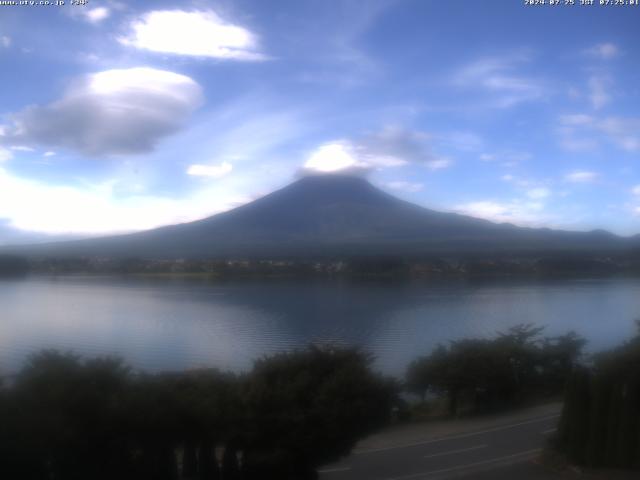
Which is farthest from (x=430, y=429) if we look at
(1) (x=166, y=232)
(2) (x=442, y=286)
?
(1) (x=166, y=232)

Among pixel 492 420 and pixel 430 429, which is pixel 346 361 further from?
pixel 492 420

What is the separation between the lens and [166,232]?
36.5 metres

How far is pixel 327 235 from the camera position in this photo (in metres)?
42.5

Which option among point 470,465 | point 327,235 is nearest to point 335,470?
point 470,465

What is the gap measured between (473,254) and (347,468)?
26722 mm

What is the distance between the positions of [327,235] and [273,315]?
20426 millimetres

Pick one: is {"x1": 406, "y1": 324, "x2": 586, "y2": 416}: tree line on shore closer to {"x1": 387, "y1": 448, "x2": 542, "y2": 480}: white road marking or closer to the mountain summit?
{"x1": 387, "y1": 448, "x2": 542, "y2": 480}: white road marking

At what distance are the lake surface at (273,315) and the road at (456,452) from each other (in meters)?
3.46

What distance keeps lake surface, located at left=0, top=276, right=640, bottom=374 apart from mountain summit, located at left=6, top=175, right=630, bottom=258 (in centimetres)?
182

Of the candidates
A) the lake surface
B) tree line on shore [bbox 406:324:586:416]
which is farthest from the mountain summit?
tree line on shore [bbox 406:324:586:416]

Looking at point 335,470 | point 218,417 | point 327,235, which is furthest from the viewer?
point 327,235

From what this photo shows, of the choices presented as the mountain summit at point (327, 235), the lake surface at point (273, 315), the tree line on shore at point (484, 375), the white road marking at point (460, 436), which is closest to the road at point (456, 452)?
the white road marking at point (460, 436)

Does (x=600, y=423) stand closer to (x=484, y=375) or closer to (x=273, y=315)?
(x=484, y=375)

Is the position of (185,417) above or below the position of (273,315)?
below
